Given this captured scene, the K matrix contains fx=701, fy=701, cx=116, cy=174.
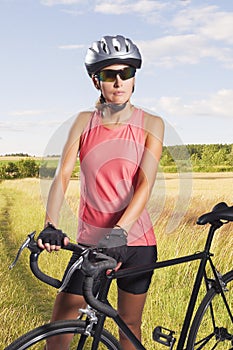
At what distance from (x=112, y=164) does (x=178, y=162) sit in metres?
0.26

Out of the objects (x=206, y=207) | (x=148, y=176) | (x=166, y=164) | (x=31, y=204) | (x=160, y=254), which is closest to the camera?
(x=148, y=176)

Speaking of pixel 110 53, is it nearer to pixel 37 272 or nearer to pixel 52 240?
pixel 52 240

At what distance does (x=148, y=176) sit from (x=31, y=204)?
4.64 metres

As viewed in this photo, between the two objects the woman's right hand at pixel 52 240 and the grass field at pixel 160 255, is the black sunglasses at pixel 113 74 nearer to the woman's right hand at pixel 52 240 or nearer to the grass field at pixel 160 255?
the grass field at pixel 160 255

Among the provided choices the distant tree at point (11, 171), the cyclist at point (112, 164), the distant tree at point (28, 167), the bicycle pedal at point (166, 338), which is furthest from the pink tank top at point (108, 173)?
the distant tree at point (11, 171)

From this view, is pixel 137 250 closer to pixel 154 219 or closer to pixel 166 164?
pixel 154 219

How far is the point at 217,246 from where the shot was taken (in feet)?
16.0

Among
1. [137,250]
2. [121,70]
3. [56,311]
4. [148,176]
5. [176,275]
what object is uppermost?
[121,70]

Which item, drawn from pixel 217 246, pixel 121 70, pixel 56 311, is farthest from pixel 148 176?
pixel 217 246

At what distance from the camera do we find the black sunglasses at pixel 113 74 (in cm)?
255

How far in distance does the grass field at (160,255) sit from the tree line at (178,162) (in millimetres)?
51

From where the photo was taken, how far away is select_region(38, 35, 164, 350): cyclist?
2.52 m

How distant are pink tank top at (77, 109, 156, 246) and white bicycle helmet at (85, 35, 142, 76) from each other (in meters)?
0.18

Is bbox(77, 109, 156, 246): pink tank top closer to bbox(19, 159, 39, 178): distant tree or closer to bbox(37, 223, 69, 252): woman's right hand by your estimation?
bbox(37, 223, 69, 252): woman's right hand
